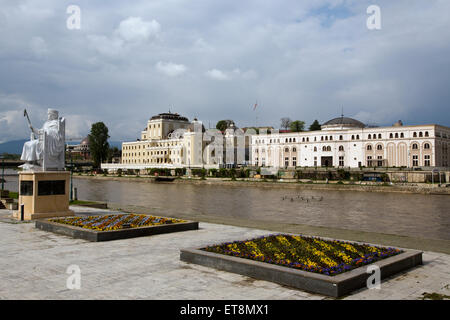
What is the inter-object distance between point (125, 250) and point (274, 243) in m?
4.75

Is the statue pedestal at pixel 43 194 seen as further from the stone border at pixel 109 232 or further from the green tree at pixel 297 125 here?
the green tree at pixel 297 125

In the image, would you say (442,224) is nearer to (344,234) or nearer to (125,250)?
(344,234)

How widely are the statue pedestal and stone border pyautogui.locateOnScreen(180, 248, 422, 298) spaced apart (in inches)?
441

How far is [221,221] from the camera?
2036 cm

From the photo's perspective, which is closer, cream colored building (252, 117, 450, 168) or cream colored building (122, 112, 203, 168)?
cream colored building (252, 117, 450, 168)

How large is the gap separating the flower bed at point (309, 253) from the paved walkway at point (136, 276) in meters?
0.75

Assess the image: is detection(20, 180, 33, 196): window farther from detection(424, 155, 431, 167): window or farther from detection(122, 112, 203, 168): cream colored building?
detection(122, 112, 203, 168): cream colored building

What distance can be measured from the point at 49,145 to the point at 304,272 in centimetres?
1562

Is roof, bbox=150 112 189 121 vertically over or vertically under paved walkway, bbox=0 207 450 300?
over

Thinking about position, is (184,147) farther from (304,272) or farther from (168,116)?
(304,272)

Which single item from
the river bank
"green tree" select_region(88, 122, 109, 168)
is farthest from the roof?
the river bank

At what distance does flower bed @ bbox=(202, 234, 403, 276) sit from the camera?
30.5ft

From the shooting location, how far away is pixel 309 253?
419 inches
